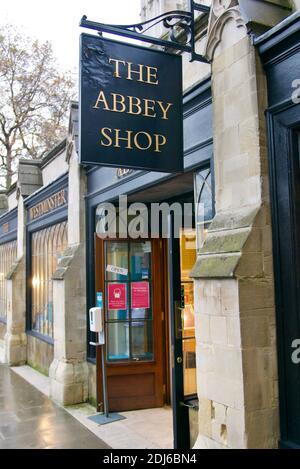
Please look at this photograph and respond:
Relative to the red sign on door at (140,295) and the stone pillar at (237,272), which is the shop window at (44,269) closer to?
the red sign on door at (140,295)

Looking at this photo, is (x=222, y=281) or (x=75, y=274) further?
(x=75, y=274)

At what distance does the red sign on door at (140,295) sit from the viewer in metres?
6.59

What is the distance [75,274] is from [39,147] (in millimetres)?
13951

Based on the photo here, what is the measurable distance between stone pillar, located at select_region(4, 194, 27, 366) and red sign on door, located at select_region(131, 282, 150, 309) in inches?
192

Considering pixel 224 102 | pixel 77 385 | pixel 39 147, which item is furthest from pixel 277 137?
pixel 39 147

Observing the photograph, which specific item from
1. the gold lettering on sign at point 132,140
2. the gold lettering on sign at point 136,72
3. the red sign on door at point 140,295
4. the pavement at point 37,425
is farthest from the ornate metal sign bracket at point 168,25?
the pavement at point 37,425

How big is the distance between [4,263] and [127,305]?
859 centimetres

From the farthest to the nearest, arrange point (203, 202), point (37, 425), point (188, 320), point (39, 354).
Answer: point (39, 354) → point (37, 425) → point (188, 320) → point (203, 202)

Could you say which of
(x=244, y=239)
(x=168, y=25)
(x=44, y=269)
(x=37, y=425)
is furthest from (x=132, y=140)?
(x=44, y=269)

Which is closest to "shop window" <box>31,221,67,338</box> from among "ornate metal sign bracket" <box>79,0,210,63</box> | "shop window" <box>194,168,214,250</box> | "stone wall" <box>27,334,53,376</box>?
"stone wall" <box>27,334,53,376</box>

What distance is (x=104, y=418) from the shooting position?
19.8 ft

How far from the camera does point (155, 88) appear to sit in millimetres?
4309

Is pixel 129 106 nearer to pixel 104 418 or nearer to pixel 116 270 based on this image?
pixel 116 270
